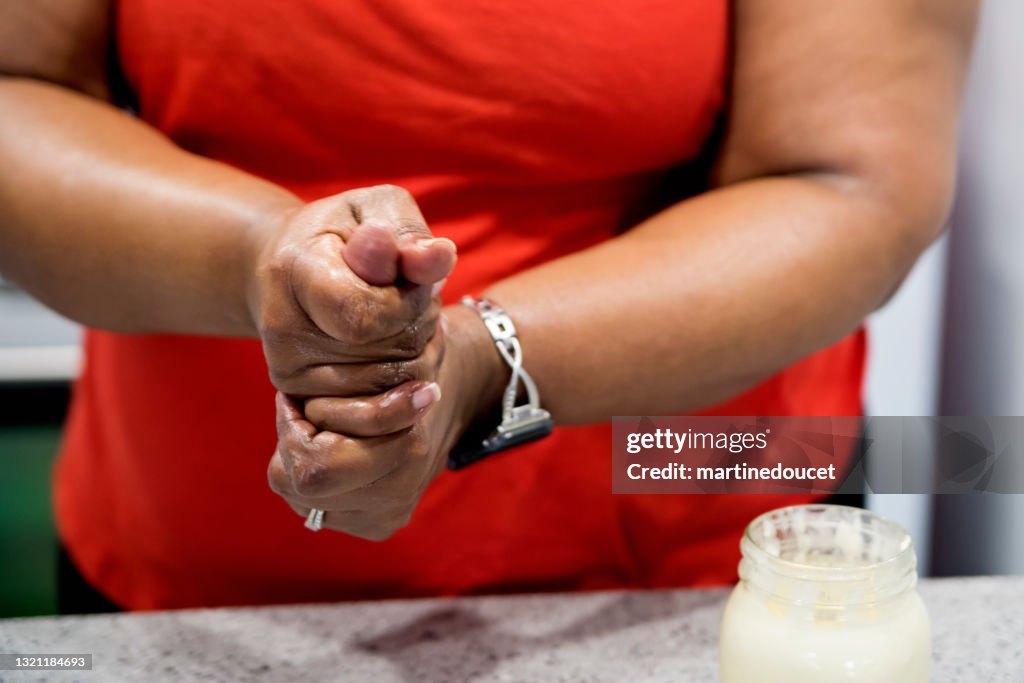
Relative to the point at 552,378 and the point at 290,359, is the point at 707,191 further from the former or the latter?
the point at 290,359

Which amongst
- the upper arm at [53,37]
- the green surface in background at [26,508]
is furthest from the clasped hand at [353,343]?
the green surface in background at [26,508]

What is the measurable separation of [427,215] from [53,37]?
0.25 m

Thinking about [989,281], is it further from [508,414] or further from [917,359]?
[508,414]

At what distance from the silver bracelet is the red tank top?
10cm

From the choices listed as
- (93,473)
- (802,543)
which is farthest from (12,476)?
(802,543)

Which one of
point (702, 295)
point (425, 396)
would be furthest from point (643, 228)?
point (425, 396)

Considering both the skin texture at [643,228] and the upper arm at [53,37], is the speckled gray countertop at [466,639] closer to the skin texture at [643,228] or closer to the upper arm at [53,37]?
the skin texture at [643,228]

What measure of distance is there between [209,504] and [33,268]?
199 mm

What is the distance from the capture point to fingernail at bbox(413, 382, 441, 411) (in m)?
0.47

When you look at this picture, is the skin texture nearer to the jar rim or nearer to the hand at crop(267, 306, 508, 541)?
the hand at crop(267, 306, 508, 541)

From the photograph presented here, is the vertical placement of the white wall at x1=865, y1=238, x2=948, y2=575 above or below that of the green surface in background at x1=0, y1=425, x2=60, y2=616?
above

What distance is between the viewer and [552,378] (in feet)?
1.97

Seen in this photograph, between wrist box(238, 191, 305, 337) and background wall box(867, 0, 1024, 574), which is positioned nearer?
wrist box(238, 191, 305, 337)

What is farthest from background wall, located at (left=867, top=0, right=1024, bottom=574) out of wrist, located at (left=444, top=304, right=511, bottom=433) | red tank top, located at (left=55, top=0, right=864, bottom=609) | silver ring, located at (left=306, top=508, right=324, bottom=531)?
silver ring, located at (left=306, top=508, right=324, bottom=531)
